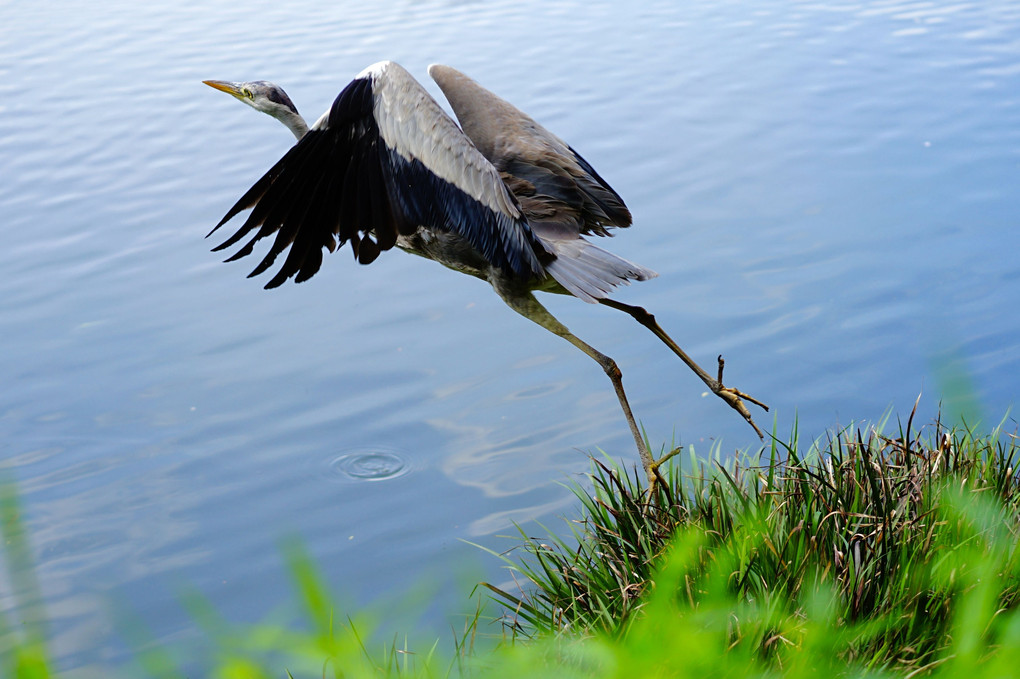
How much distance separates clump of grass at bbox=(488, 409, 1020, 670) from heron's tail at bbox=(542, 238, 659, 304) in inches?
23.3

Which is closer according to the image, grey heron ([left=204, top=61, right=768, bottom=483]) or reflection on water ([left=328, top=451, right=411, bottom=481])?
grey heron ([left=204, top=61, right=768, bottom=483])

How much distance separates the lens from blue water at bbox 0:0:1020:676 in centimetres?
459

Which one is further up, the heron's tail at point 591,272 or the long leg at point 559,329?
the heron's tail at point 591,272

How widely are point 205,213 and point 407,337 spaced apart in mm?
2413

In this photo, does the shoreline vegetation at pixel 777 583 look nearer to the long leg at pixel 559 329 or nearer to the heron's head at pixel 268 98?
the long leg at pixel 559 329

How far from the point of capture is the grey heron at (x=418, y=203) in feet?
10.1

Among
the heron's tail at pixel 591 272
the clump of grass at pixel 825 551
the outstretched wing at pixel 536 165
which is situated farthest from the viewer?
the outstretched wing at pixel 536 165

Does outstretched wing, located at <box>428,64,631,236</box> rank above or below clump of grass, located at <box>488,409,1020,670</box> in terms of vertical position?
above

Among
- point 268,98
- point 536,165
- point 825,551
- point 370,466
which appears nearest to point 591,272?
point 536,165

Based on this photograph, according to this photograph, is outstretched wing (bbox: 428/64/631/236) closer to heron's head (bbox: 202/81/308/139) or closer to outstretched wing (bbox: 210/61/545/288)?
outstretched wing (bbox: 210/61/545/288)

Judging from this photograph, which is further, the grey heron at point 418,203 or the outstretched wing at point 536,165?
the outstretched wing at point 536,165

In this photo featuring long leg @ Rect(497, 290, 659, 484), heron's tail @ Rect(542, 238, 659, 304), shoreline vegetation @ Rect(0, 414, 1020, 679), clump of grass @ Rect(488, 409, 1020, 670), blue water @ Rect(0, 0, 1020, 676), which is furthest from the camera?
blue water @ Rect(0, 0, 1020, 676)

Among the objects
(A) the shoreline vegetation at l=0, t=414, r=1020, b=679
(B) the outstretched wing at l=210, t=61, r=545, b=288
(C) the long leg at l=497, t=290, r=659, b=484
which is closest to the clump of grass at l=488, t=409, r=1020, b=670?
(A) the shoreline vegetation at l=0, t=414, r=1020, b=679

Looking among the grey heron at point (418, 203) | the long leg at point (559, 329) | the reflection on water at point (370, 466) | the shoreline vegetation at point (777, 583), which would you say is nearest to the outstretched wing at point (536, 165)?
the grey heron at point (418, 203)
